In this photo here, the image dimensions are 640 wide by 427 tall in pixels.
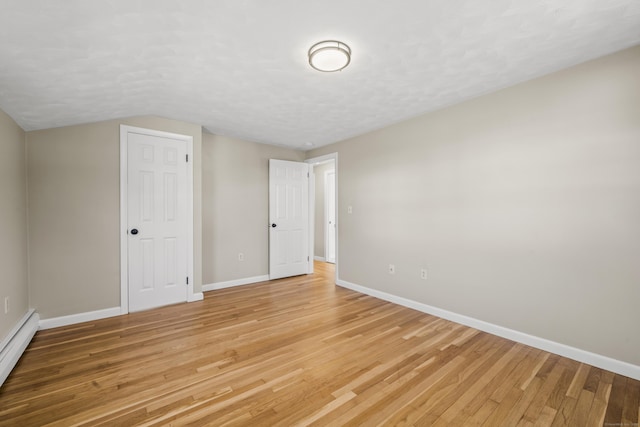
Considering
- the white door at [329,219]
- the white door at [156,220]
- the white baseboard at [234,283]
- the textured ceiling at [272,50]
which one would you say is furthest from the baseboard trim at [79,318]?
the white door at [329,219]

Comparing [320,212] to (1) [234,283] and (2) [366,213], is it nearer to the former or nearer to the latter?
(2) [366,213]

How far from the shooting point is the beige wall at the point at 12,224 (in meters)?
2.19

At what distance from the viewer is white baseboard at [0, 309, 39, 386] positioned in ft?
6.40

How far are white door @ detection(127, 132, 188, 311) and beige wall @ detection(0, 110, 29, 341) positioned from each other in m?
0.84

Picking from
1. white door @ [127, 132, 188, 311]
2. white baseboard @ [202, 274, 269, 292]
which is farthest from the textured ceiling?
white baseboard @ [202, 274, 269, 292]

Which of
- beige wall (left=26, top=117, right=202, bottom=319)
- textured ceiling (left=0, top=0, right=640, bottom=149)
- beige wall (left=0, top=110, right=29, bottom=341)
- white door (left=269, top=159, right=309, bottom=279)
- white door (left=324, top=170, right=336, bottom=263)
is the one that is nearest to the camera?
textured ceiling (left=0, top=0, right=640, bottom=149)

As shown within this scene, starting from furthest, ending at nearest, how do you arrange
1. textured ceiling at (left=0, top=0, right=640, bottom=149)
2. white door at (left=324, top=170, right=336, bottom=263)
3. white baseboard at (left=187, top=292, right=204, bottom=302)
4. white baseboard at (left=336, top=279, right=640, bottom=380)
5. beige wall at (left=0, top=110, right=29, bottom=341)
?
1. white door at (left=324, top=170, right=336, bottom=263)
2. white baseboard at (left=187, top=292, right=204, bottom=302)
3. beige wall at (left=0, top=110, right=29, bottom=341)
4. white baseboard at (left=336, top=279, right=640, bottom=380)
5. textured ceiling at (left=0, top=0, right=640, bottom=149)

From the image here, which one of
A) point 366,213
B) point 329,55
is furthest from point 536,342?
point 329,55

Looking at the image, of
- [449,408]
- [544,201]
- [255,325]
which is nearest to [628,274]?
[544,201]

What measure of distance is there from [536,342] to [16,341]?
4351mm

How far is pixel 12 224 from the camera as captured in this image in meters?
2.35

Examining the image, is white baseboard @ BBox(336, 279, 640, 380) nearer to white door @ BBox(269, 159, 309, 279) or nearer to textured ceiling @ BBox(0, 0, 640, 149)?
white door @ BBox(269, 159, 309, 279)

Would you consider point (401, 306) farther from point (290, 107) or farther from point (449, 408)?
point (290, 107)

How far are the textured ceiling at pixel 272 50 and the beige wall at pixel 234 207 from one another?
1321 millimetres
